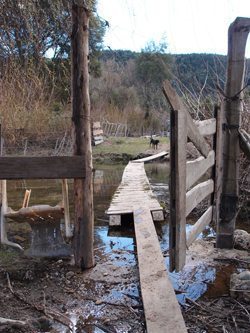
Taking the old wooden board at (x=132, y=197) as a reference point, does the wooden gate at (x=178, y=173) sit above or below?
above

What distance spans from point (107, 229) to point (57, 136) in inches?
452

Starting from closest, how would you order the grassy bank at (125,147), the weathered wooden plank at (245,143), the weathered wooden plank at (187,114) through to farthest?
the weathered wooden plank at (187,114)
the weathered wooden plank at (245,143)
the grassy bank at (125,147)

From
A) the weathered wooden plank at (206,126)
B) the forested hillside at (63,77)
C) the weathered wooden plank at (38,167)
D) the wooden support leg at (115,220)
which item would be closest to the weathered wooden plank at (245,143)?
the weathered wooden plank at (206,126)

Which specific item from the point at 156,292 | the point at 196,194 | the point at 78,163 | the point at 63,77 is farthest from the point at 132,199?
the point at 156,292

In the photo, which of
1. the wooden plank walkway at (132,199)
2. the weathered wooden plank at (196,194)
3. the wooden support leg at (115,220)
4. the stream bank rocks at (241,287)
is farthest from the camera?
the wooden plank walkway at (132,199)

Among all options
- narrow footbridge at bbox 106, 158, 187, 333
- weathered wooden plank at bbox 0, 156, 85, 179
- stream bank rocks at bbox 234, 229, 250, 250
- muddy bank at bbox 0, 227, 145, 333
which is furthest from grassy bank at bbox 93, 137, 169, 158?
weathered wooden plank at bbox 0, 156, 85, 179

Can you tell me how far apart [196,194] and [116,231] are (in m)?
2.82

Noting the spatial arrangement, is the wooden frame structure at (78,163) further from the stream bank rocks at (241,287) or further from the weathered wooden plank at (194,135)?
the stream bank rocks at (241,287)

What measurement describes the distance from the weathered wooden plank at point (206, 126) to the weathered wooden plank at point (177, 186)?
86 centimetres

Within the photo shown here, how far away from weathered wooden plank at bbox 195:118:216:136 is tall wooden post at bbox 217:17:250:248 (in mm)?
179

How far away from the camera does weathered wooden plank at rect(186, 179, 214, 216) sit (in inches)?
126

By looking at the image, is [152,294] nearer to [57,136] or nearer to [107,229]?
[107,229]

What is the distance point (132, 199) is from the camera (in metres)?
7.56

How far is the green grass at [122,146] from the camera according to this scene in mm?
19202
